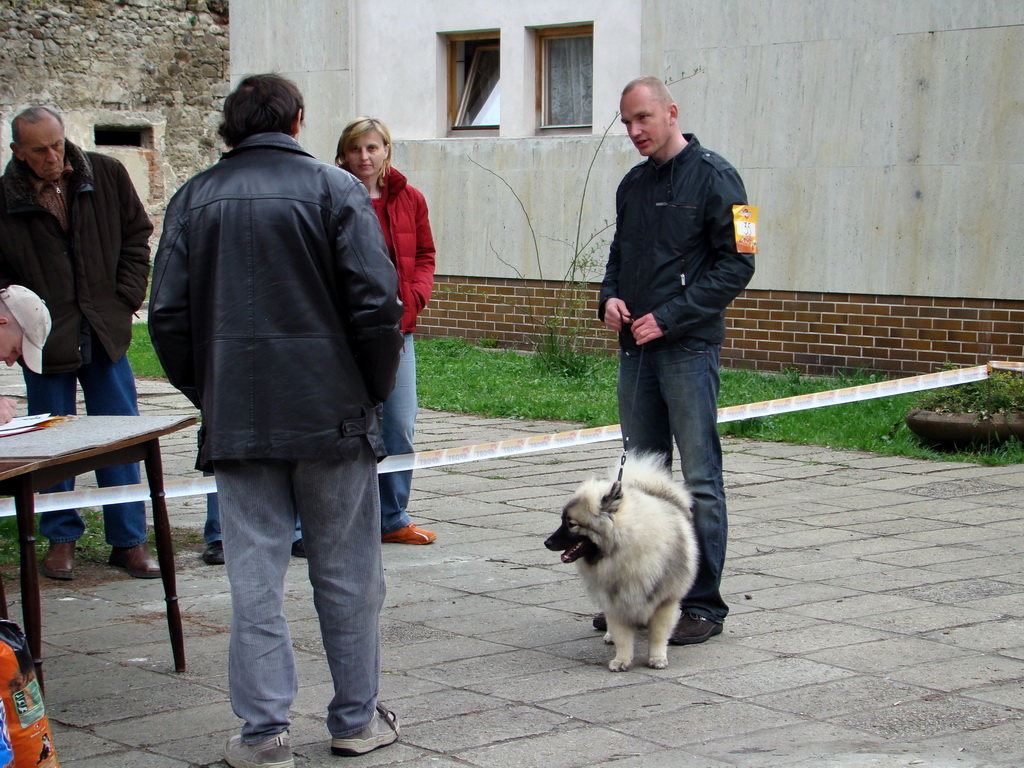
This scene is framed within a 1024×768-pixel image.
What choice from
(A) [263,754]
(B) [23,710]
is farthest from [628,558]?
(B) [23,710]

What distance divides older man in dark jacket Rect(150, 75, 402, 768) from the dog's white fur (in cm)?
99

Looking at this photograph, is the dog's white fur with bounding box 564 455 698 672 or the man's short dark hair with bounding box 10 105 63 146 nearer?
the dog's white fur with bounding box 564 455 698 672

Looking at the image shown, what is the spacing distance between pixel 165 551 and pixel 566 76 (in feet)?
33.3

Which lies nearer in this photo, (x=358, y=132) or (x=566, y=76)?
(x=358, y=132)

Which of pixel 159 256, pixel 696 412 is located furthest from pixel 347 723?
pixel 696 412

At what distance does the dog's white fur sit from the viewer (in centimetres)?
455

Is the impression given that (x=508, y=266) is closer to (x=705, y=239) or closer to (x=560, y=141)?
(x=560, y=141)

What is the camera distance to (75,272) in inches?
235

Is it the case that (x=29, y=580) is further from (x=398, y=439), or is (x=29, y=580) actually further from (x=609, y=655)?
(x=398, y=439)

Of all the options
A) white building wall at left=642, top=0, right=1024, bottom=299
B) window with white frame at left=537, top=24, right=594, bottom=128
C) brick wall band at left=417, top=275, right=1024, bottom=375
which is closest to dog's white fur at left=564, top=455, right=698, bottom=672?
brick wall band at left=417, top=275, right=1024, bottom=375

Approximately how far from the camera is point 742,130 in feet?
40.7

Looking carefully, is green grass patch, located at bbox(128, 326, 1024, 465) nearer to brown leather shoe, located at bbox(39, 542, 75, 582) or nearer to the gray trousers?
brown leather shoe, located at bbox(39, 542, 75, 582)

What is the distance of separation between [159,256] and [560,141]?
33.7 ft

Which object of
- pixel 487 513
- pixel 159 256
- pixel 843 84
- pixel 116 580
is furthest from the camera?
pixel 843 84
